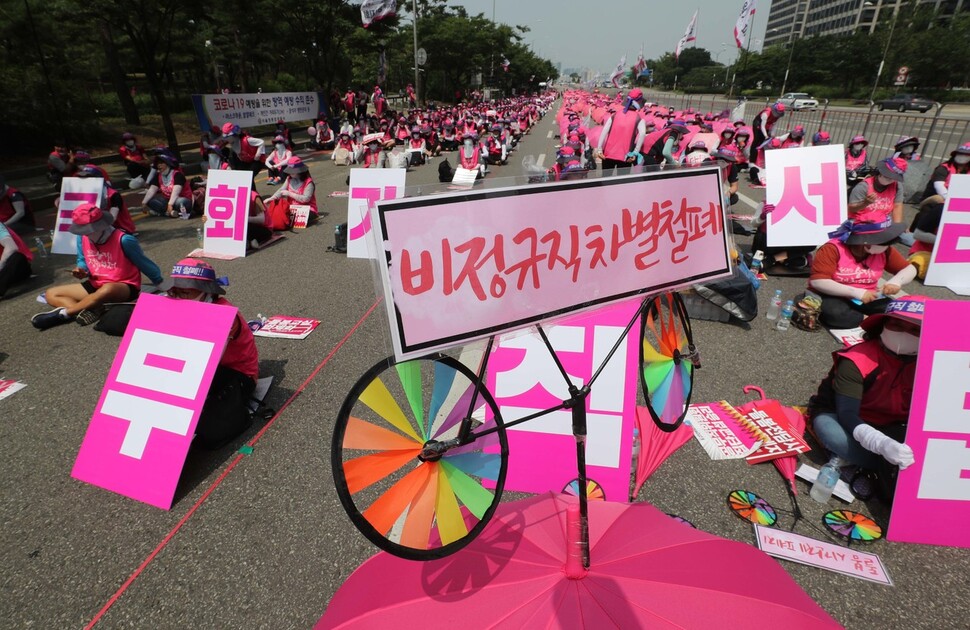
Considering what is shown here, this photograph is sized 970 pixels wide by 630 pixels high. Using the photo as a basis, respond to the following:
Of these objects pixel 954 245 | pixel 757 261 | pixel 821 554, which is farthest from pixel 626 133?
pixel 821 554

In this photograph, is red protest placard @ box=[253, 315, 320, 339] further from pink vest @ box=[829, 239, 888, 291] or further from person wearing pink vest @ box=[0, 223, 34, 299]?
pink vest @ box=[829, 239, 888, 291]

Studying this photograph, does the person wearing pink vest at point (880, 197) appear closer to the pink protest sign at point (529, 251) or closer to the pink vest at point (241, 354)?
the pink protest sign at point (529, 251)

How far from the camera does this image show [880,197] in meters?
6.27

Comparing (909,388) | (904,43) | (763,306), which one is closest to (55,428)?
(909,388)

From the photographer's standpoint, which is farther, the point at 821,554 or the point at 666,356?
the point at 821,554

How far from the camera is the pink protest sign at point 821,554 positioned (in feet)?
8.00

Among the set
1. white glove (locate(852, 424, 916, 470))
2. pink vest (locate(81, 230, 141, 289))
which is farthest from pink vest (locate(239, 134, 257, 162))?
white glove (locate(852, 424, 916, 470))

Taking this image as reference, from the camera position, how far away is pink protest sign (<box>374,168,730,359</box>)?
1.12m

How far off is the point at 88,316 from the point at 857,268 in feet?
28.1

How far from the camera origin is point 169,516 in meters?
2.85

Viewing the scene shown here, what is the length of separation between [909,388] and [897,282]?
2.66 metres

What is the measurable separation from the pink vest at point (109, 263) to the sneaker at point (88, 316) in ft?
0.96

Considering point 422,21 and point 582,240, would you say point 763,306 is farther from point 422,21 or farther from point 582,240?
point 422,21

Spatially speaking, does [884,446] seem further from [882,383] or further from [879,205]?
[879,205]
